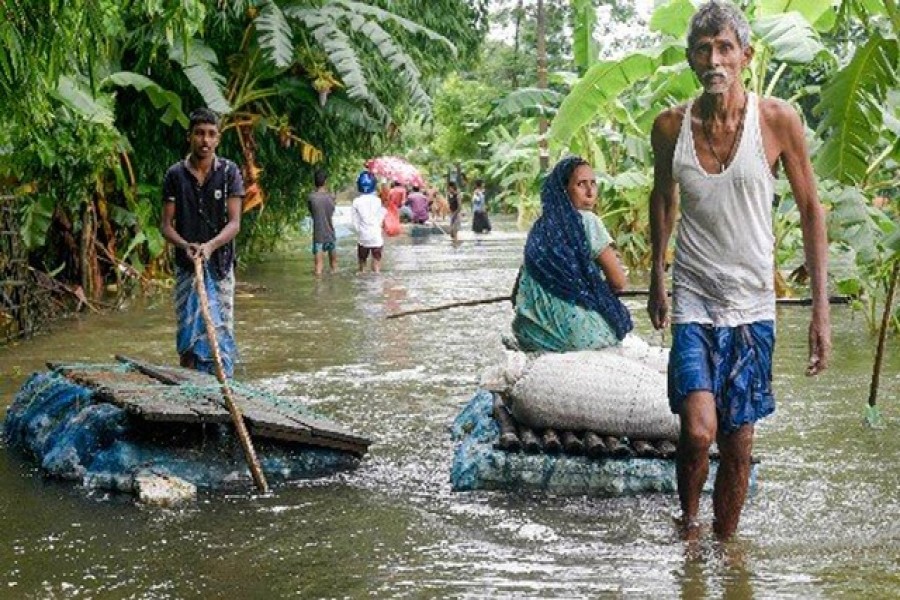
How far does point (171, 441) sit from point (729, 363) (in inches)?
106

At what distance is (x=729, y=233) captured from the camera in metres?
4.82

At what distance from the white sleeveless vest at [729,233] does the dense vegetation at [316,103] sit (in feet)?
5.64

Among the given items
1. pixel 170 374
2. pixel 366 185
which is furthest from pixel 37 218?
pixel 366 185

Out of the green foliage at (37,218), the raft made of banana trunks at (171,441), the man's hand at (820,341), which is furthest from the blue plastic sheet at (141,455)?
the green foliage at (37,218)

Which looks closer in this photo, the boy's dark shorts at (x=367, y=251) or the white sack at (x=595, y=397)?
the white sack at (x=595, y=397)

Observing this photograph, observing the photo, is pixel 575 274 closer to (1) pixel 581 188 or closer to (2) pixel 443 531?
(1) pixel 581 188

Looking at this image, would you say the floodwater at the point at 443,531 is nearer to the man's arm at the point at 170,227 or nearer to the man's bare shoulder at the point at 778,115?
the man's arm at the point at 170,227

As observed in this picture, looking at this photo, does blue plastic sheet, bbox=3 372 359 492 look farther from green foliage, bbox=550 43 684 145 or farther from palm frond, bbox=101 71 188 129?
palm frond, bbox=101 71 188 129

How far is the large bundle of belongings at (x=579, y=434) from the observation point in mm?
5844

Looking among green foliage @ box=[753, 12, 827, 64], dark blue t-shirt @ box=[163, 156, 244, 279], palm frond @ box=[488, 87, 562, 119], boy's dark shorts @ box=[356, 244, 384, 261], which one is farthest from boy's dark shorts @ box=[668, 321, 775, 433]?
boy's dark shorts @ box=[356, 244, 384, 261]

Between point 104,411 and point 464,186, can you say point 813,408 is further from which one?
point 464,186

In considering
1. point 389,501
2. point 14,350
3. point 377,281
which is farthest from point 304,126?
point 389,501

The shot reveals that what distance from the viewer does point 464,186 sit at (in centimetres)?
5512

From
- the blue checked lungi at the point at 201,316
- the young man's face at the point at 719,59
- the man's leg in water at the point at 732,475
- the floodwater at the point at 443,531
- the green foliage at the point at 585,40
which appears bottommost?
the floodwater at the point at 443,531
